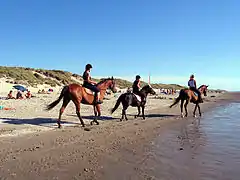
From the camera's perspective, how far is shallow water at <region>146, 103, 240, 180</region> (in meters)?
5.20

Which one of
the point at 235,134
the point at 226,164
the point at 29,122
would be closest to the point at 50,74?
the point at 29,122

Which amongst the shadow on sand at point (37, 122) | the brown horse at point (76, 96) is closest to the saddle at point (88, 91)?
the brown horse at point (76, 96)

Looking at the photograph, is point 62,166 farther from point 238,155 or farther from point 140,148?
point 238,155

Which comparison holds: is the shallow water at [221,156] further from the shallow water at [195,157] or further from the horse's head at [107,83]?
the horse's head at [107,83]

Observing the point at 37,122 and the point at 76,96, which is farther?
the point at 37,122

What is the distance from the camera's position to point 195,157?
648 cm

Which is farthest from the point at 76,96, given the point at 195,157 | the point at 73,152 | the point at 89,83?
the point at 195,157

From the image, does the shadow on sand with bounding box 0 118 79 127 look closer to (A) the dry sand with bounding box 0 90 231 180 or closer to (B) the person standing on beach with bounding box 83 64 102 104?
(A) the dry sand with bounding box 0 90 231 180

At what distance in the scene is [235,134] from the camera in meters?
9.98

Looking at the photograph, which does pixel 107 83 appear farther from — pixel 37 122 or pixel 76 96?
pixel 37 122

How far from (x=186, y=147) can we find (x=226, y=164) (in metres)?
1.76

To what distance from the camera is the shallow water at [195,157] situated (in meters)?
5.20

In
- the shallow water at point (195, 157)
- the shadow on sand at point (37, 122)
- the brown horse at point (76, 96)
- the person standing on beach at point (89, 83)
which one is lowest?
the shallow water at point (195, 157)

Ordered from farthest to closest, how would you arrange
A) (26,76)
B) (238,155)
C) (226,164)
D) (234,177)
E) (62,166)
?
(26,76) < (238,155) < (226,164) < (62,166) < (234,177)
